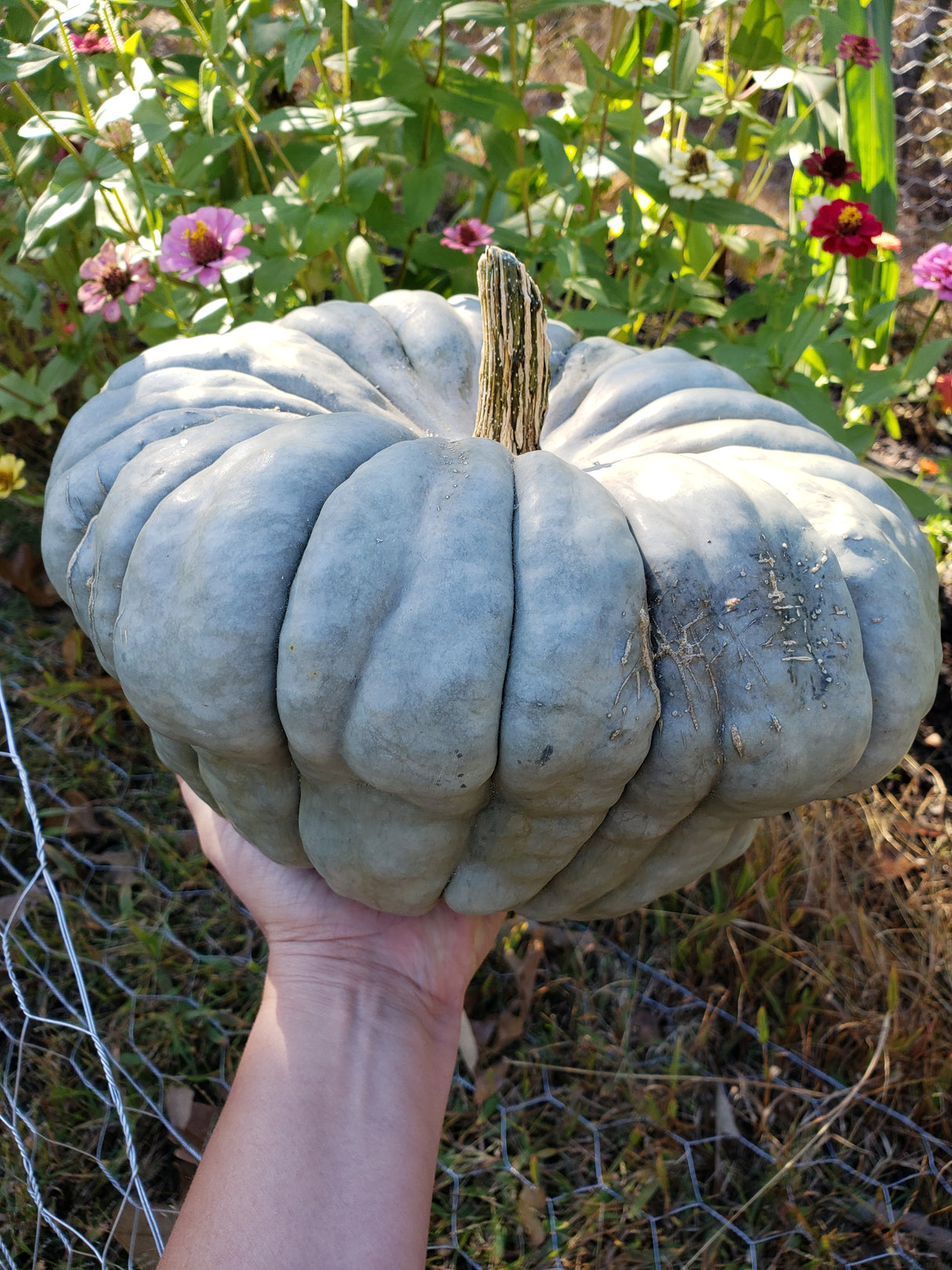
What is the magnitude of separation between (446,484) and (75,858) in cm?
188

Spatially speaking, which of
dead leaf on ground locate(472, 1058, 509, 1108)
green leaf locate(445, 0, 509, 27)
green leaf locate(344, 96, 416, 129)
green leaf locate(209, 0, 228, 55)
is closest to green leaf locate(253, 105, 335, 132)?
green leaf locate(344, 96, 416, 129)

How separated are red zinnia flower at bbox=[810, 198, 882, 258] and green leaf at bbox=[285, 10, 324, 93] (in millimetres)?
1194

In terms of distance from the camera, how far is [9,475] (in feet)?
8.32

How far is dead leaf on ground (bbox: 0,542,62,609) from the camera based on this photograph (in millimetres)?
3105

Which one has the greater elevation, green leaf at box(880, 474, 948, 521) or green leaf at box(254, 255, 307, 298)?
green leaf at box(254, 255, 307, 298)

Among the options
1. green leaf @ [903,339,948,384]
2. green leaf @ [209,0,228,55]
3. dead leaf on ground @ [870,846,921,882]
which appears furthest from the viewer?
dead leaf on ground @ [870,846,921,882]

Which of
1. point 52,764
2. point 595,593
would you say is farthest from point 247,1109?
point 52,764

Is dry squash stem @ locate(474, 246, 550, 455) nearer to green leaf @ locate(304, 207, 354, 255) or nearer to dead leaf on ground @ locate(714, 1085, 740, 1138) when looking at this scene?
green leaf @ locate(304, 207, 354, 255)

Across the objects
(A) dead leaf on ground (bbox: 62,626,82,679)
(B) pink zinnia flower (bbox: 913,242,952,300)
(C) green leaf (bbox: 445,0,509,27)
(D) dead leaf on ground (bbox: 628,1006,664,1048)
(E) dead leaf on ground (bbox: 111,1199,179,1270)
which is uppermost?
(C) green leaf (bbox: 445,0,509,27)

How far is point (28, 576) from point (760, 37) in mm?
2647

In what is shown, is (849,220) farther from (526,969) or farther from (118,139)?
(526,969)

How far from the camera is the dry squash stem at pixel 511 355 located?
5.37 ft

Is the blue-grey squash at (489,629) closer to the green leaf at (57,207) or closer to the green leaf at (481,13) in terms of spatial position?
the green leaf at (57,207)

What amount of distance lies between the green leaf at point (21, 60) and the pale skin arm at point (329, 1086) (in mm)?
1533
